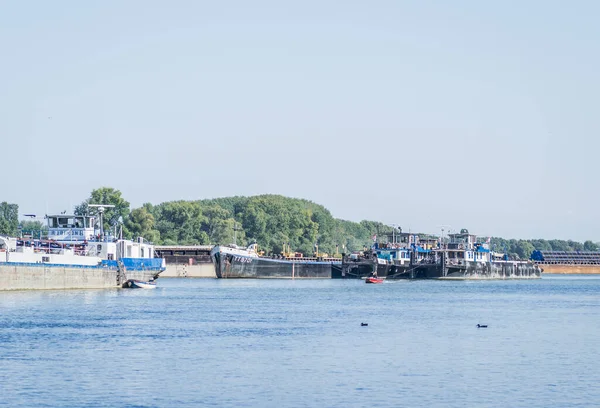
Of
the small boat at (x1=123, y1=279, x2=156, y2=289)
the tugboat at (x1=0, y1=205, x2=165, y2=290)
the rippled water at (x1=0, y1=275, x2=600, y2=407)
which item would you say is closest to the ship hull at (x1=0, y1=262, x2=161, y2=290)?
the tugboat at (x1=0, y1=205, x2=165, y2=290)

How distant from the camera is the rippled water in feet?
155

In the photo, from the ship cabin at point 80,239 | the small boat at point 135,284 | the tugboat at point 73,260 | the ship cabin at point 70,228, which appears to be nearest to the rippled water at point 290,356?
the tugboat at point 73,260

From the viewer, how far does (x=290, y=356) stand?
6091 centimetres

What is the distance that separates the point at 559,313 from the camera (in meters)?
101

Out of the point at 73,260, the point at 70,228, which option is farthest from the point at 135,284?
the point at 73,260

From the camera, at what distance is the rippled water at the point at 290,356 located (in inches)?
1859

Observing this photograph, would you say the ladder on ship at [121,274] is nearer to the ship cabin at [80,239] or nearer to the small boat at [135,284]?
the small boat at [135,284]

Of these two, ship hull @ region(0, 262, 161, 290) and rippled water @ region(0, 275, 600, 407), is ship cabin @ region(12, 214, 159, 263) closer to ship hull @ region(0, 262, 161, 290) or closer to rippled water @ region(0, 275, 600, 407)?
ship hull @ region(0, 262, 161, 290)

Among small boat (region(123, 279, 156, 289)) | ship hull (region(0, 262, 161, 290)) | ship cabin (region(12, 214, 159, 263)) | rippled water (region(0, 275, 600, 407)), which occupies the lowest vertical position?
rippled water (region(0, 275, 600, 407))

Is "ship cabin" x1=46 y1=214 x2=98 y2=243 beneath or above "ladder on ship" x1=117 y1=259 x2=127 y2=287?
above

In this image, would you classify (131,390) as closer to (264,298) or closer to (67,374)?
(67,374)

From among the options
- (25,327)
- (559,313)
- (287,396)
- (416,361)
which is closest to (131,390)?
(287,396)

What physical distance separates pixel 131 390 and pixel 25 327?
29510mm

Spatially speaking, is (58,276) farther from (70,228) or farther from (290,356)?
(290,356)
